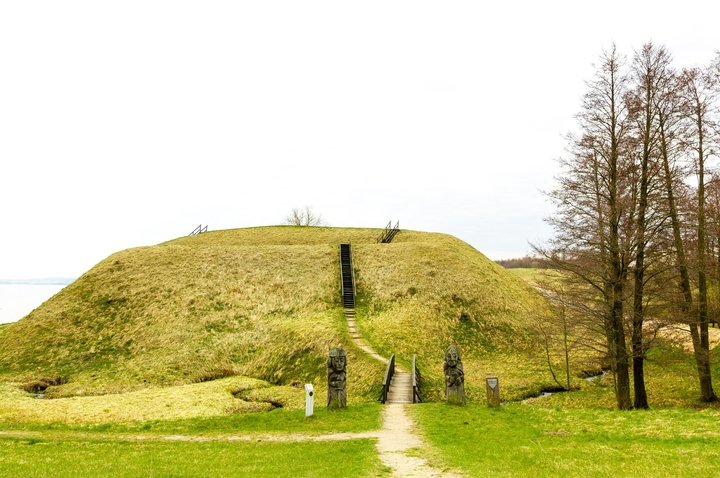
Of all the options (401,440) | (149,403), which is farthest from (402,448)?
(149,403)

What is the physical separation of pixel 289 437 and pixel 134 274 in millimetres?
36662

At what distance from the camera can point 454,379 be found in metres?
23.3

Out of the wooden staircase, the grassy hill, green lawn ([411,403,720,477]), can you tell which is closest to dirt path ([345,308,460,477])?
green lawn ([411,403,720,477])

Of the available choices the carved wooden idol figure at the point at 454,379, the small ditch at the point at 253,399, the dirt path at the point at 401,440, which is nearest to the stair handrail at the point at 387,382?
the dirt path at the point at 401,440

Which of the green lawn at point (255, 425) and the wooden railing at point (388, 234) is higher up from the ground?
the wooden railing at point (388, 234)

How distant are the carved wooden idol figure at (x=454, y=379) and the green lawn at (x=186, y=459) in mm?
8104

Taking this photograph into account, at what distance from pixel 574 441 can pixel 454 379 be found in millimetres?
8442

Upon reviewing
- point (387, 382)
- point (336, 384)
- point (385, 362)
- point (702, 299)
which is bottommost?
point (387, 382)

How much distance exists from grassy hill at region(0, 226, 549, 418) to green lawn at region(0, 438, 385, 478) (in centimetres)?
1324

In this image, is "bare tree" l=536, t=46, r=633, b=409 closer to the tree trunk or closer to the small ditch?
the tree trunk

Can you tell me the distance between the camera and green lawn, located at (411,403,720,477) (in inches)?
478

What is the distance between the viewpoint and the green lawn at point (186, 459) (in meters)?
12.7

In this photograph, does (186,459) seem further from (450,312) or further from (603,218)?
(450,312)

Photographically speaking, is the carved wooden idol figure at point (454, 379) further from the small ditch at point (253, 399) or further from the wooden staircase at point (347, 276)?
the wooden staircase at point (347, 276)
